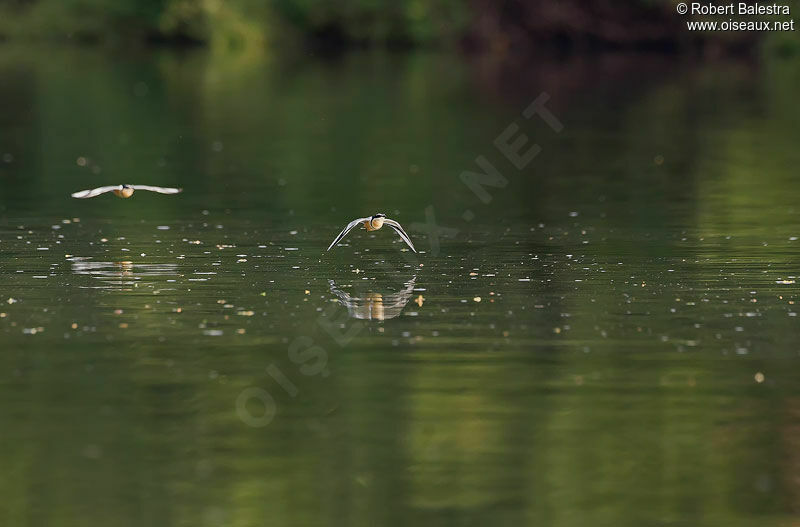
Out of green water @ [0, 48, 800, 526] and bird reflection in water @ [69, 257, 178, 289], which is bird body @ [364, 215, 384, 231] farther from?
bird reflection in water @ [69, 257, 178, 289]

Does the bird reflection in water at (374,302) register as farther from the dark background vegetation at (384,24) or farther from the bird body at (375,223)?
the dark background vegetation at (384,24)

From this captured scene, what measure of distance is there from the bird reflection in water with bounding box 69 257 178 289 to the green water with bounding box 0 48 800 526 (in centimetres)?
5

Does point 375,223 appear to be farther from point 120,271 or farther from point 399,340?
point 399,340

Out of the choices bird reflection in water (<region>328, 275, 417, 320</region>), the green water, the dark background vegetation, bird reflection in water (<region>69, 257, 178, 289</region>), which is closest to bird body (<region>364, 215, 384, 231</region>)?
the green water

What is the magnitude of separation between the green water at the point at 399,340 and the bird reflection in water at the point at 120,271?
5cm

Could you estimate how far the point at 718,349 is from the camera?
46.2 ft

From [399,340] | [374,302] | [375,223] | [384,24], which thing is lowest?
[399,340]

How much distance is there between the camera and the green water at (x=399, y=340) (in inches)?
404

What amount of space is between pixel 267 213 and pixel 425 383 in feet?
35.9

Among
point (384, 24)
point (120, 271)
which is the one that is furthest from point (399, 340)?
point (384, 24)

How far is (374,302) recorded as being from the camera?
54.0ft

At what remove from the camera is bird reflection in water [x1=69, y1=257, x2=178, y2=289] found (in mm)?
17531

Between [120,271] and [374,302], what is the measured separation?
2.96m

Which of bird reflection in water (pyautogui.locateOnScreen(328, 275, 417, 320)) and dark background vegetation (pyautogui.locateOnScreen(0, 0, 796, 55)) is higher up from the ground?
dark background vegetation (pyautogui.locateOnScreen(0, 0, 796, 55))
